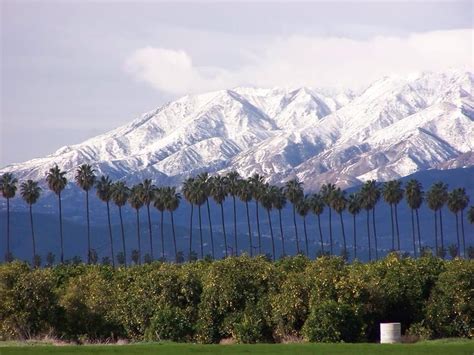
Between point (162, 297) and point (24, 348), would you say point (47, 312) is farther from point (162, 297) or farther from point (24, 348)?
point (24, 348)

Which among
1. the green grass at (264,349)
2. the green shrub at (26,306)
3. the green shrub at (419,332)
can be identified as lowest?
the green shrub at (419,332)

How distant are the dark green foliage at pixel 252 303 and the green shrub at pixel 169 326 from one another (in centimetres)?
A: 8

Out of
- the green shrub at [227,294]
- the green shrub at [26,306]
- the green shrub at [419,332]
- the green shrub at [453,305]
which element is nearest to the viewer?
the green shrub at [419,332]

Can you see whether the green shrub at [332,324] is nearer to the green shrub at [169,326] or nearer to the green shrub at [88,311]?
the green shrub at [169,326]

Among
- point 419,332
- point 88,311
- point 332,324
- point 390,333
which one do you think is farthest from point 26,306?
point 419,332

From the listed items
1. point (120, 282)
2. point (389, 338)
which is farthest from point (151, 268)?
point (389, 338)

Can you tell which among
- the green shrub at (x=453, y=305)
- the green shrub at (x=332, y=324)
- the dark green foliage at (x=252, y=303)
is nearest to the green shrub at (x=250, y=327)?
the dark green foliage at (x=252, y=303)

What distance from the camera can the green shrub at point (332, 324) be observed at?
82.9m

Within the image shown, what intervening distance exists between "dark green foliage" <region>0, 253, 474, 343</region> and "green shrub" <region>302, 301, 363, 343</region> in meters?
0.08

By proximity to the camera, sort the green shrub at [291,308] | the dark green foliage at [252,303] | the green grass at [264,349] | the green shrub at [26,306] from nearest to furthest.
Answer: the green grass at [264,349], the dark green foliage at [252,303], the green shrub at [291,308], the green shrub at [26,306]

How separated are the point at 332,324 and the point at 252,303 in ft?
32.2

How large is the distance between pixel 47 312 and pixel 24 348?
1845cm

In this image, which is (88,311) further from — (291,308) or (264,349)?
(264,349)

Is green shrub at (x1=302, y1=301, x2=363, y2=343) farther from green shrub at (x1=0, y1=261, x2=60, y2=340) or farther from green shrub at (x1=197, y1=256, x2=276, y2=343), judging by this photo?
green shrub at (x1=0, y1=261, x2=60, y2=340)
